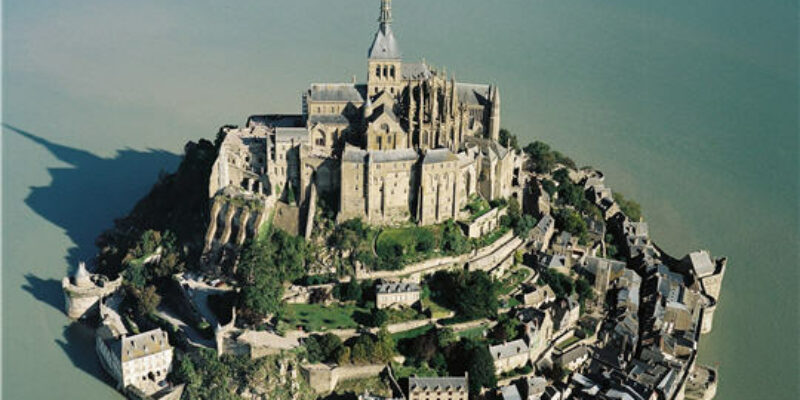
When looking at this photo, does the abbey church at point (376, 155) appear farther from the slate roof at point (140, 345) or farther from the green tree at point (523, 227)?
the slate roof at point (140, 345)

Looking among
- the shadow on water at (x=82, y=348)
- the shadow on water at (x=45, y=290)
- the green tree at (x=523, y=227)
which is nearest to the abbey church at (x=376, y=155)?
the green tree at (x=523, y=227)

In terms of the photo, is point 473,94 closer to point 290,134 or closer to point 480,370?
point 290,134

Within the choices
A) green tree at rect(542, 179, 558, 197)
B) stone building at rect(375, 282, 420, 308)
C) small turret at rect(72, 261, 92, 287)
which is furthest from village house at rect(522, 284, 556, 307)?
small turret at rect(72, 261, 92, 287)

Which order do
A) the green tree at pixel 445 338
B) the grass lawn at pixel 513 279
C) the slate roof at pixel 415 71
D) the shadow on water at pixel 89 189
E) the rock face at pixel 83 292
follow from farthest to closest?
the shadow on water at pixel 89 189, the slate roof at pixel 415 71, the rock face at pixel 83 292, the grass lawn at pixel 513 279, the green tree at pixel 445 338

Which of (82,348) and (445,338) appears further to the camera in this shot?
(82,348)

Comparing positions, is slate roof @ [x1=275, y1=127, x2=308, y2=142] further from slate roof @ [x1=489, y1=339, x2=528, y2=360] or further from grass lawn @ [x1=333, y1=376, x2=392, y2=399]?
slate roof @ [x1=489, y1=339, x2=528, y2=360]

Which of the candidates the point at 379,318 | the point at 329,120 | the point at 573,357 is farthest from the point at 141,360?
the point at 573,357
